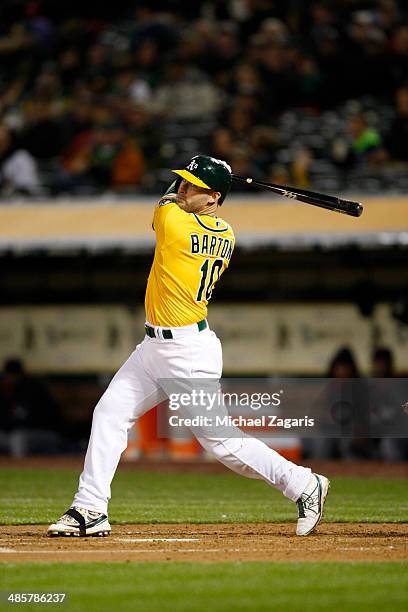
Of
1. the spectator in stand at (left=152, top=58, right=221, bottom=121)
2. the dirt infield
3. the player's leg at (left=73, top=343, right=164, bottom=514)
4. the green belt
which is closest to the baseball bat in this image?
the green belt

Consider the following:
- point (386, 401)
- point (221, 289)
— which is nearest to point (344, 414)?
point (386, 401)

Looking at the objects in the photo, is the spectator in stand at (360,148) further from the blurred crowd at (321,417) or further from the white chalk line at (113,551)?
the white chalk line at (113,551)

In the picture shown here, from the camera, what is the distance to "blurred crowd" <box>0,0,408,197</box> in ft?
47.3

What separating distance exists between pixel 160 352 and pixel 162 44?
10.8m

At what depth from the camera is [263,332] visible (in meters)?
15.5

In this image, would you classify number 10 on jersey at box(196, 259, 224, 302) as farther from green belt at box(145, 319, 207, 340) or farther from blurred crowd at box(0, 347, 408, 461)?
blurred crowd at box(0, 347, 408, 461)

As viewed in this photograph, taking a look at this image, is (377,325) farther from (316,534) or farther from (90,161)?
(316,534)

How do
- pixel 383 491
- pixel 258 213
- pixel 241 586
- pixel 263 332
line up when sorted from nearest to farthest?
pixel 241 586 < pixel 383 491 < pixel 258 213 < pixel 263 332

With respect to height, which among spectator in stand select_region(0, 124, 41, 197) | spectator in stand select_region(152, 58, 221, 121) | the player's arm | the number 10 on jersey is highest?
spectator in stand select_region(152, 58, 221, 121)

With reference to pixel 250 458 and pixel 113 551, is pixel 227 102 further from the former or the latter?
pixel 113 551

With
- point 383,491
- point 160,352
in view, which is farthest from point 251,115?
point 160,352

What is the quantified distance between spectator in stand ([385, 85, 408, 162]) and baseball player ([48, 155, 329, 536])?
7.44 metres

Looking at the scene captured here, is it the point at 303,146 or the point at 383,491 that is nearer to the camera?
the point at 383,491

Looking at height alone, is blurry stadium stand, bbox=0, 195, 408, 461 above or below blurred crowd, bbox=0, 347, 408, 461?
above
